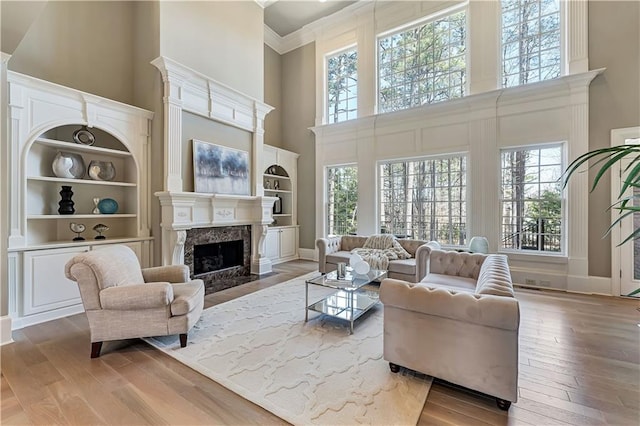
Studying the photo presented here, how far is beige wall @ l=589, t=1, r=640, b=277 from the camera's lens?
395 centimetres

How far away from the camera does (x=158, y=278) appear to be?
3072 mm

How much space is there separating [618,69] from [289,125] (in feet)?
20.3

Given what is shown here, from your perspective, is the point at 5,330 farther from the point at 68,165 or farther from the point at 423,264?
the point at 423,264

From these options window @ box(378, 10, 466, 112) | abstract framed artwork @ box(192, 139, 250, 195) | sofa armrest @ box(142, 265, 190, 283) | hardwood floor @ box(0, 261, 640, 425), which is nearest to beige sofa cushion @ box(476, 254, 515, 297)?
hardwood floor @ box(0, 261, 640, 425)

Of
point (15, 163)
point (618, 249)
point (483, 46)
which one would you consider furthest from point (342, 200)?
point (15, 163)

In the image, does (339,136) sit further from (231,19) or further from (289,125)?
(231,19)

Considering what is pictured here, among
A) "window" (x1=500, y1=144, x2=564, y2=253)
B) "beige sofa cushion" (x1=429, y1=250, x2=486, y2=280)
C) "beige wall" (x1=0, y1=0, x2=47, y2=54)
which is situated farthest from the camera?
"window" (x1=500, y1=144, x2=564, y2=253)

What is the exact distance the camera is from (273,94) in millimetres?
7340

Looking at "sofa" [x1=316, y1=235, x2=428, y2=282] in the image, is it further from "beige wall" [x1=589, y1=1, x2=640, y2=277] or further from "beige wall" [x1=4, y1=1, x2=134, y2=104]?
Answer: "beige wall" [x1=4, y1=1, x2=134, y2=104]

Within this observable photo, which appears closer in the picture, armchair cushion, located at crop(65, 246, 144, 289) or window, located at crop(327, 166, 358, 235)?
armchair cushion, located at crop(65, 246, 144, 289)

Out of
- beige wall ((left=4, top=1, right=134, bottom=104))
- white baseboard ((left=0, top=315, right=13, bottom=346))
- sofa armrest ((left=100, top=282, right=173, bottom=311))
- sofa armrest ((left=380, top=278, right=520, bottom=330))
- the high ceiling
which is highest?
the high ceiling

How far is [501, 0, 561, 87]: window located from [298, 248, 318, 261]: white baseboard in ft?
A: 16.7

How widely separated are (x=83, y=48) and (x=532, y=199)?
24.2ft

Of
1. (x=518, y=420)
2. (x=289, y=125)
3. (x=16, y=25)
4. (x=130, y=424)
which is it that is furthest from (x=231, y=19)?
(x=518, y=420)
